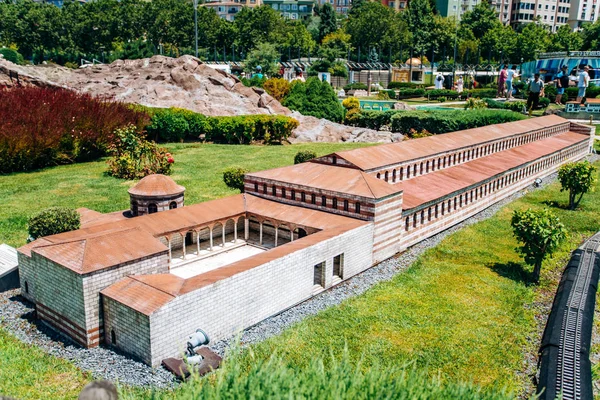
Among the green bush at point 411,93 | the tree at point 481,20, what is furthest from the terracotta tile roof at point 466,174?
the tree at point 481,20

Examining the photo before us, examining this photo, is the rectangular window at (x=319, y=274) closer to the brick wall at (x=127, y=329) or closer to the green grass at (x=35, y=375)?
the brick wall at (x=127, y=329)

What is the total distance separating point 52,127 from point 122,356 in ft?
77.8

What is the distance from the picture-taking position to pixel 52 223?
777 inches

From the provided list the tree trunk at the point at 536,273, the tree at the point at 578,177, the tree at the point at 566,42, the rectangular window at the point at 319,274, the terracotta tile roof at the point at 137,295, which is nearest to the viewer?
the terracotta tile roof at the point at 137,295

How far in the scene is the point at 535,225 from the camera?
20.2 metres

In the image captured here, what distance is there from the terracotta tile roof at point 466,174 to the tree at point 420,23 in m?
82.5

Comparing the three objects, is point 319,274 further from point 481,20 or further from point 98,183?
point 481,20

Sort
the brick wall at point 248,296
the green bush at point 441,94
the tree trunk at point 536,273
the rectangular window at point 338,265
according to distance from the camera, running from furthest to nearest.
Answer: the green bush at point 441,94 → the tree trunk at point 536,273 → the rectangular window at point 338,265 → the brick wall at point 248,296

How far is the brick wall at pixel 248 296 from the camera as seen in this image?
14.1 metres

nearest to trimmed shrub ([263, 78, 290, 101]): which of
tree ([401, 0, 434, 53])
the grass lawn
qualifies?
the grass lawn

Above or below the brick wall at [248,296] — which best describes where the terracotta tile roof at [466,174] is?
above

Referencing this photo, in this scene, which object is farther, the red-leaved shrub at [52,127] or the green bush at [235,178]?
the red-leaved shrub at [52,127]

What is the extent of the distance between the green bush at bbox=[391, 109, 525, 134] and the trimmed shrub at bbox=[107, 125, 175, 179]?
24.5 m

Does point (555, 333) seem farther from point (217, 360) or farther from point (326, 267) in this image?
point (217, 360)
